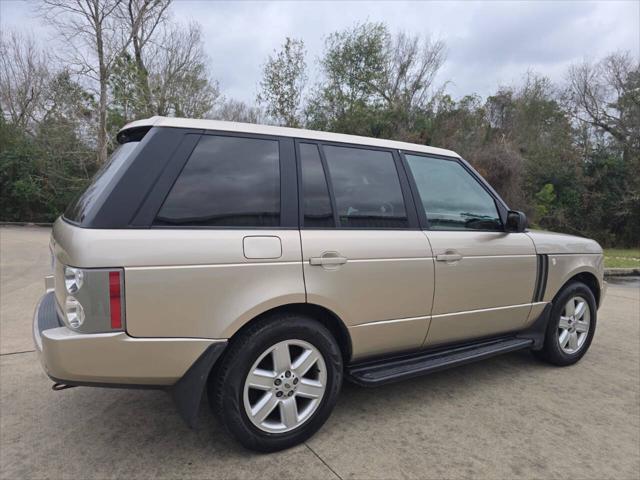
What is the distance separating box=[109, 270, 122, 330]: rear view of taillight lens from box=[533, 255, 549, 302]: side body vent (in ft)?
10.3

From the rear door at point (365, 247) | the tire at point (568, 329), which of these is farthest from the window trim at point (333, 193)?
the tire at point (568, 329)

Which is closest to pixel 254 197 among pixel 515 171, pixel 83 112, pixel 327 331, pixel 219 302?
pixel 219 302

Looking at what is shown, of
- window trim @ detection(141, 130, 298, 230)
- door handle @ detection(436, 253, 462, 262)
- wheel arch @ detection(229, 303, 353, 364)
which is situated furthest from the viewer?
door handle @ detection(436, 253, 462, 262)

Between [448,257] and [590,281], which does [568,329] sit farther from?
[448,257]

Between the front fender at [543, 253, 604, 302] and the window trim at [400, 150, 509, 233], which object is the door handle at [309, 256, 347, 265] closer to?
the window trim at [400, 150, 509, 233]

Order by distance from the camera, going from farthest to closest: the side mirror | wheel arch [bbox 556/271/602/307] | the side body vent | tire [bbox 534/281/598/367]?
wheel arch [bbox 556/271/602/307], tire [bbox 534/281/598/367], the side body vent, the side mirror

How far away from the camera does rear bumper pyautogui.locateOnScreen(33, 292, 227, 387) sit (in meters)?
1.99

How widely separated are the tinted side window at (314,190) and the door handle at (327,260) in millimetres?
214

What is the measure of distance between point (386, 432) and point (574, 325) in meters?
2.31

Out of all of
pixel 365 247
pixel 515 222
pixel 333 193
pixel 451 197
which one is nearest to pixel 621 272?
pixel 515 222

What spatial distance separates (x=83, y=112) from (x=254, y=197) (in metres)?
20.0

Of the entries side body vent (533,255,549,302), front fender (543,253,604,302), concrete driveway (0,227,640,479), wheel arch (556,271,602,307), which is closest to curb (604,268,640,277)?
wheel arch (556,271,602,307)

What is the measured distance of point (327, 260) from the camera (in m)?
2.53

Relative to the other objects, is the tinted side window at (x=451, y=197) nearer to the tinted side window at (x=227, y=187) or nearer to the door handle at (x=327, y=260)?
the door handle at (x=327, y=260)
